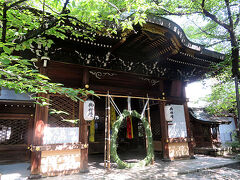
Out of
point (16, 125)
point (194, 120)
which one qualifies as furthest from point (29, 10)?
point (194, 120)

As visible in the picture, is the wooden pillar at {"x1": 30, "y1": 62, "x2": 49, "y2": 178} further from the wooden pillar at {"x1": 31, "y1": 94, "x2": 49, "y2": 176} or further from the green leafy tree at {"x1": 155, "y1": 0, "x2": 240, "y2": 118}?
the green leafy tree at {"x1": 155, "y1": 0, "x2": 240, "y2": 118}

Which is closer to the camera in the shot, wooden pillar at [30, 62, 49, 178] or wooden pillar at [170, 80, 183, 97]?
wooden pillar at [30, 62, 49, 178]

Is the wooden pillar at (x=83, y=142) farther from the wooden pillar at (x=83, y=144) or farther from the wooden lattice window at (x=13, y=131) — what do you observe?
the wooden lattice window at (x=13, y=131)

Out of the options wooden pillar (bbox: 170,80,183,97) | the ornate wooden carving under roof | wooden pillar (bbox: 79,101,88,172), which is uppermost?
the ornate wooden carving under roof

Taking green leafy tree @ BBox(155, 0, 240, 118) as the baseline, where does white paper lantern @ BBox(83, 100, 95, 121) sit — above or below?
below

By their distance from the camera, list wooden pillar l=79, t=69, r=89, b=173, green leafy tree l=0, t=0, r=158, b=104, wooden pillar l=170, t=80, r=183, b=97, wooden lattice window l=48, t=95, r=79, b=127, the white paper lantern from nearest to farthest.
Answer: green leafy tree l=0, t=0, r=158, b=104
wooden pillar l=79, t=69, r=89, b=173
the white paper lantern
wooden lattice window l=48, t=95, r=79, b=127
wooden pillar l=170, t=80, r=183, b=97

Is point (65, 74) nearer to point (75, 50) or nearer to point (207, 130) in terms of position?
point (75, 50)

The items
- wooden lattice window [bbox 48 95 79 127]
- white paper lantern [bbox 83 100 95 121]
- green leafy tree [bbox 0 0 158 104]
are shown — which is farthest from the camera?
wooden lattice window [bbox 48 95 79 127]

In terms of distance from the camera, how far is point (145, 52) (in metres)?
7.40

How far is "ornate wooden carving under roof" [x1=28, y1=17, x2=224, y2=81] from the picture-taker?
5805 millimetres

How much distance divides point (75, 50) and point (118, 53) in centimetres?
190

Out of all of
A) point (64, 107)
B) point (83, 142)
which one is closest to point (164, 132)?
point (83, 142)

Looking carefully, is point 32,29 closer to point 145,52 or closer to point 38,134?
point 38,134

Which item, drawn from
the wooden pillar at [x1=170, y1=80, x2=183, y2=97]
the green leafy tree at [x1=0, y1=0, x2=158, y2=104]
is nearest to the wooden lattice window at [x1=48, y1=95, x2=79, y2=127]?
the green leafy tree at [x1=0, y1=0, x2=158, y2=104]
